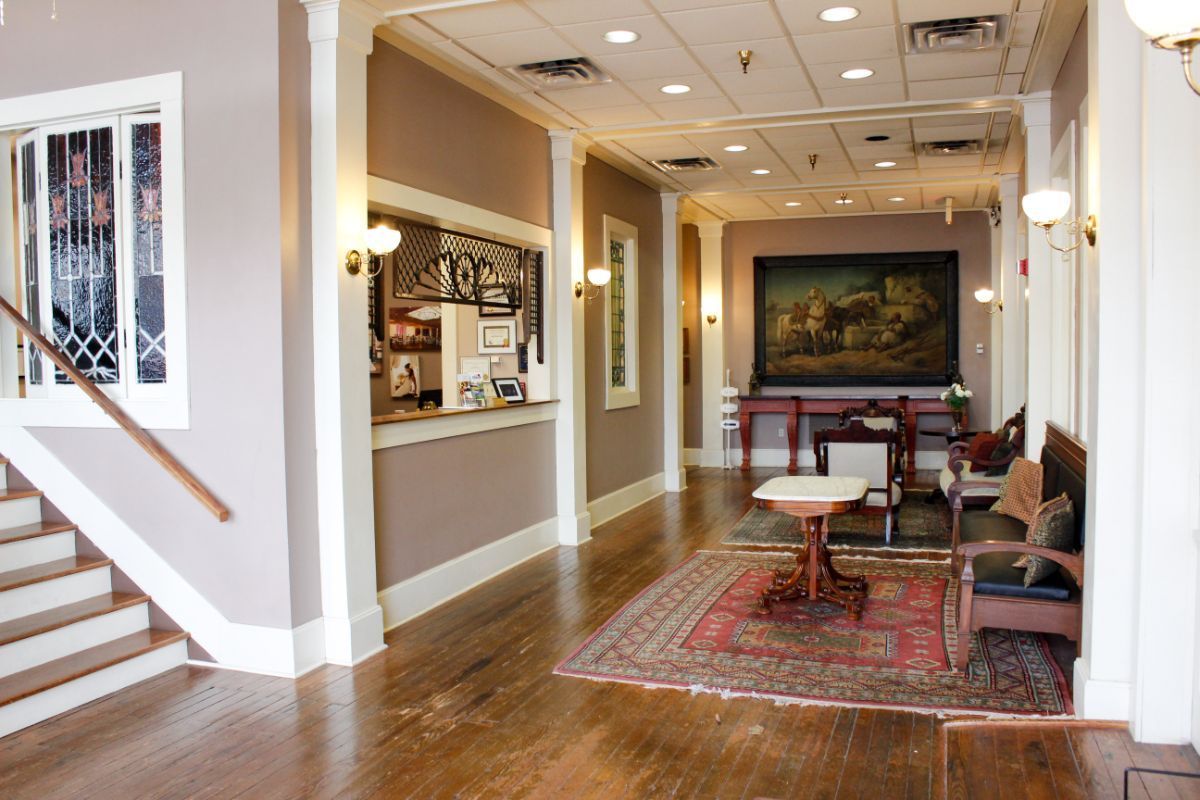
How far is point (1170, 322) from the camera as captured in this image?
339 centimetres

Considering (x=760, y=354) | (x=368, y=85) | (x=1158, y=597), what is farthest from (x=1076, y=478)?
(x=760, y=354)

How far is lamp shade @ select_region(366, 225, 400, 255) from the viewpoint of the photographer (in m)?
4.70

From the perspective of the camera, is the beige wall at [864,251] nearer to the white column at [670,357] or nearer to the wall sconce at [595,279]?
the white column at [670,357]

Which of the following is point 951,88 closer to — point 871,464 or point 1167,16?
point 871,464

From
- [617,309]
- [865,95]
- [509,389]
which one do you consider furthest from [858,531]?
[865,95]

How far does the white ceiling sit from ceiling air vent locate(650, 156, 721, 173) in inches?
4.9

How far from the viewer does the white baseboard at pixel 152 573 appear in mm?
4387

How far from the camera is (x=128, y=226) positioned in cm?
468

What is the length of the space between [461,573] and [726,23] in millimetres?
3497

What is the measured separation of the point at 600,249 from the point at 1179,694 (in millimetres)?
5720

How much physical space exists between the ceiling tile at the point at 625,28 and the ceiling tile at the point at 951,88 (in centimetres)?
183

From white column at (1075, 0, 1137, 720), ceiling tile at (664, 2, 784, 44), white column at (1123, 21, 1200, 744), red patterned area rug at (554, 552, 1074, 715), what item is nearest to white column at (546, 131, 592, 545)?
red patterned area rug at (554, 552, 1074, 715)

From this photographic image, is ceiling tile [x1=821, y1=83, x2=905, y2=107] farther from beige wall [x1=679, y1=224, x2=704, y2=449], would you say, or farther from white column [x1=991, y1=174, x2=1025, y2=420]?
beige wall [x1=679, y1=224, x2=704, y2=449]

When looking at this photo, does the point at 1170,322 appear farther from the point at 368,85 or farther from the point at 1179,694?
the point at 368,85
